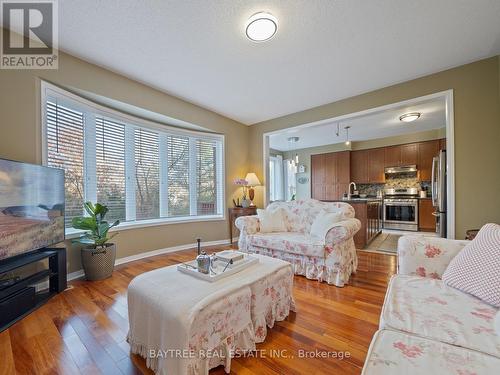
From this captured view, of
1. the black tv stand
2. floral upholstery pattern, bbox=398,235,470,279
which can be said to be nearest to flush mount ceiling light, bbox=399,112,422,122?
floral upholstery pattern, bbox=398,235,470,279

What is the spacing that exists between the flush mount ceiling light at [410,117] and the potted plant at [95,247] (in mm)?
5481

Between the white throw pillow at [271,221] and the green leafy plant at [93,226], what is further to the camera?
the white throw pillow at [271,221]

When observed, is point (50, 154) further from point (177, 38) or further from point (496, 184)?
point (496, 184)

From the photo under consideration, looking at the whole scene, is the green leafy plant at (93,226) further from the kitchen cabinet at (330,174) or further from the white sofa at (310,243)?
the kitchen cabinet at (330,174)

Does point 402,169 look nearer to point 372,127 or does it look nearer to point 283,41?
point 372,127

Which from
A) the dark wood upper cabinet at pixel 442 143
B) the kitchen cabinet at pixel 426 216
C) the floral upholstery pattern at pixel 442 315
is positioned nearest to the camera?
the floral upholstery pattern at pixel 442 315

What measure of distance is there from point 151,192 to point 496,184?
4.71m

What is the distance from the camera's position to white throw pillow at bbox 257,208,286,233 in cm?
314

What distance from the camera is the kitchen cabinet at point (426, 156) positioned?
5.52 metres

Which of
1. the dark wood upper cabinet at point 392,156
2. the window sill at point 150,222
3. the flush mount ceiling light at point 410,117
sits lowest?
the window sill at point 150,222

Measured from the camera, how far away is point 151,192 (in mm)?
3699

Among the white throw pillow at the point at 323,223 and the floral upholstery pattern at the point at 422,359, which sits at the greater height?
the white throw pillow at the point at 323,223

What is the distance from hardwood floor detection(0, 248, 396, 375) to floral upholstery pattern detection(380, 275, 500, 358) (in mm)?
469

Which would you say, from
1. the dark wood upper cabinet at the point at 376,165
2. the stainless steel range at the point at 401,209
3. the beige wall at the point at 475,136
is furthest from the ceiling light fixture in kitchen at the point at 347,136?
the beige wall at the point at 475,136
